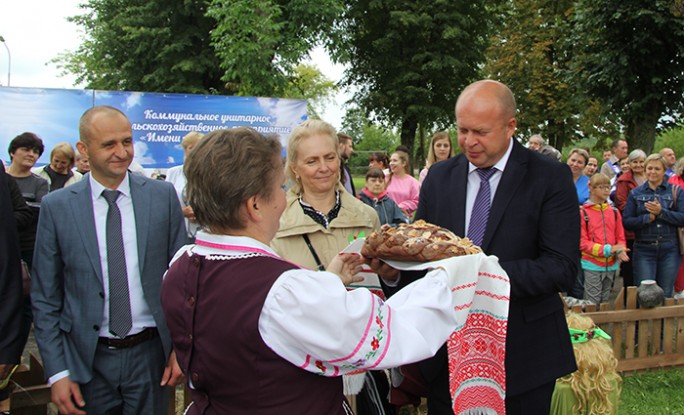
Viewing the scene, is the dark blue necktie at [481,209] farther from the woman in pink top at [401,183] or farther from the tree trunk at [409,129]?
the tree trunk at [409,129]

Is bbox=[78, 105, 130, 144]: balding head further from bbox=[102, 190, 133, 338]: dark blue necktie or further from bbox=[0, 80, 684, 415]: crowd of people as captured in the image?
bbox=[102, 190, 133, 338]: dark blue necktie

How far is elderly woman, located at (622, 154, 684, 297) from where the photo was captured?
6.77 meters

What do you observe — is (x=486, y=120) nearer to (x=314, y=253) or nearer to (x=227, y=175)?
(x=314, y=253)

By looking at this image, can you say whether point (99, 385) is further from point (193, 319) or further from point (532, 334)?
point (532, 334)

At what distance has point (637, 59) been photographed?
15.1 meters

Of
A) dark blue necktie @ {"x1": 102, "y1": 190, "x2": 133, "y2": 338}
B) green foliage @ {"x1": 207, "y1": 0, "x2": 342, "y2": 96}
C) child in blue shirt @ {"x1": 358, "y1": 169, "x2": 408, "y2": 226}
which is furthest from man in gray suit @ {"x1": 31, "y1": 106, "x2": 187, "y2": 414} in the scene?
green foliage @ {"x1": 207, "y1": 0, "x2": 342, "y2": 96}

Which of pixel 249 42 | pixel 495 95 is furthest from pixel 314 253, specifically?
pixel 249 42

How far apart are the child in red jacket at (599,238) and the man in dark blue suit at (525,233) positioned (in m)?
4.48

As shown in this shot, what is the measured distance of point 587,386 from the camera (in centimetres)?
388

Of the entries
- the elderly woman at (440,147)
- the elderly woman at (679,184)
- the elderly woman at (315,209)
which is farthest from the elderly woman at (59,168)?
the elderly woman at (679,184)

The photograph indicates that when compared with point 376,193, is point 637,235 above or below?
below

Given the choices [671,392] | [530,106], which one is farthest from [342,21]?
[671,392]

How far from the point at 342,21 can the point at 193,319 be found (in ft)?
89.1

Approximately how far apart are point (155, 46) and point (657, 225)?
72.2 feet
